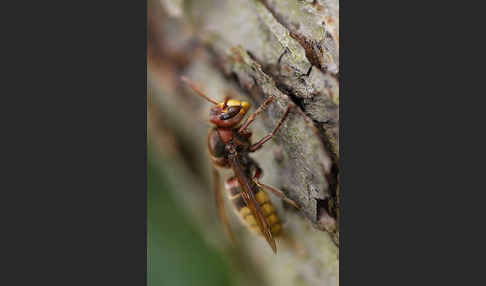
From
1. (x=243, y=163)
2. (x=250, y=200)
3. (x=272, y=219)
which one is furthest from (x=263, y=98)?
(x=272, y=219)

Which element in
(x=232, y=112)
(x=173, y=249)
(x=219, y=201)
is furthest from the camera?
(x=173, y=249)

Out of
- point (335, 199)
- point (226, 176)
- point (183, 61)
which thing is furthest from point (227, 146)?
point (183, 61)

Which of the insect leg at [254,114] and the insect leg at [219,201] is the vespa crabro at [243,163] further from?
the insect leg at [219,201]

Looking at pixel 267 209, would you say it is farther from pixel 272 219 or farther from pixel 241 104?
pixel 241 104

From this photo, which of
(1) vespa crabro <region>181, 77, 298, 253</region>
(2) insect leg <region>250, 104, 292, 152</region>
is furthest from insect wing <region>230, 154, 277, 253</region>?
(2) insect leg <region>250, 104, 292, 152</region>

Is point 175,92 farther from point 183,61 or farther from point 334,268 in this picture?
point 334,268

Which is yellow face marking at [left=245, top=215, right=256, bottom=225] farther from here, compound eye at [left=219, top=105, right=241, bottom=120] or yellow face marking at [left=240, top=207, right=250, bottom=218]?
compound eye at [left=219, top=105, right=241, bottom=120]

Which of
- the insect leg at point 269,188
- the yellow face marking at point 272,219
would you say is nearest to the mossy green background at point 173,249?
the yellow face marking at point 272,219
